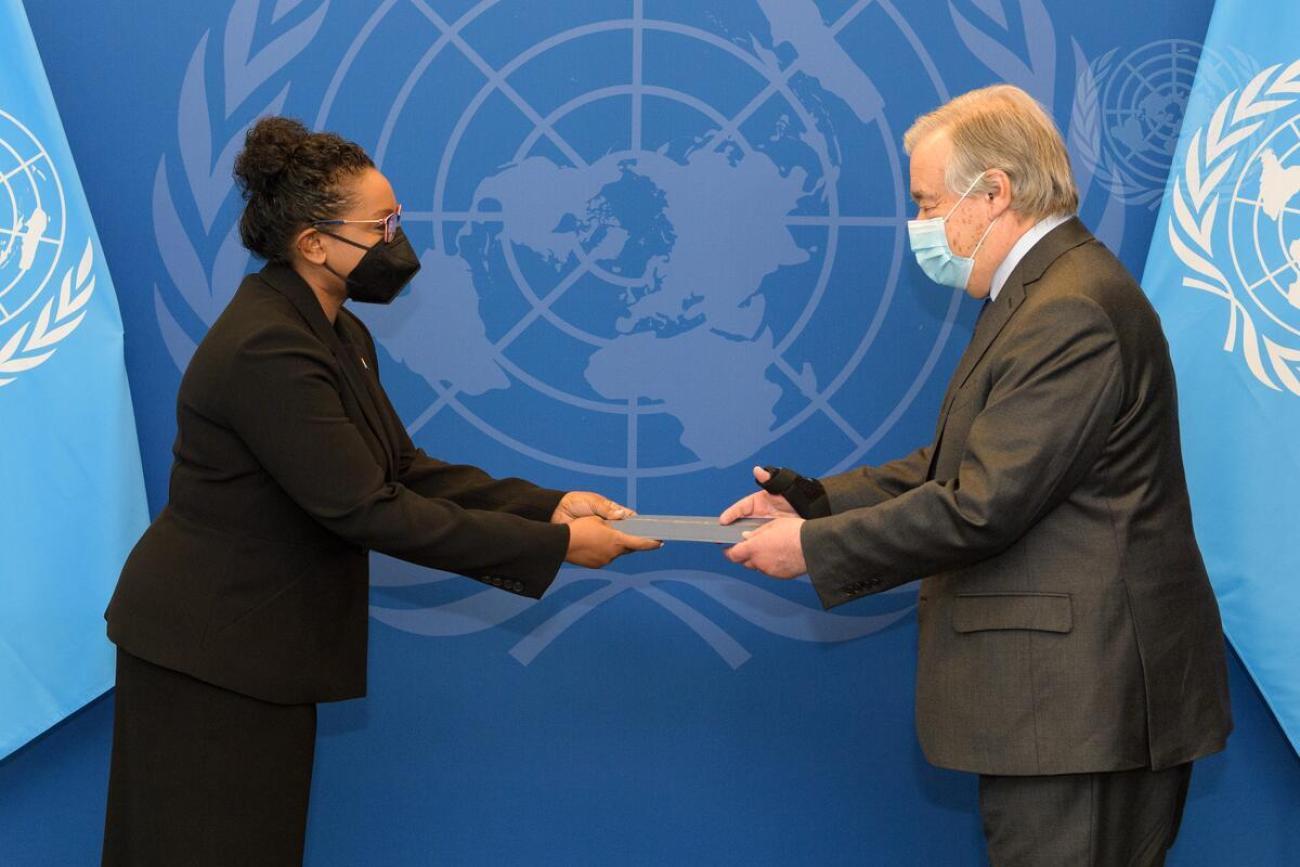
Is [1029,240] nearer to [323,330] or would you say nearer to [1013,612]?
[1013,612]

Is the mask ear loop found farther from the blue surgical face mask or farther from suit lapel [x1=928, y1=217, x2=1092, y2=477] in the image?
suit lapel [x1=928, y1=217, x2=1092, y2=477]

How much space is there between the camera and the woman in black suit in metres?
2.29

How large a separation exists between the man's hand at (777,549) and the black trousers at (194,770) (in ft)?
2.93

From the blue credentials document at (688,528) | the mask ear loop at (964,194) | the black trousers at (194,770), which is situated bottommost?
the black trousers at (194,770)

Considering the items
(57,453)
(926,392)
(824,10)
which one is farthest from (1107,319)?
(57,453)

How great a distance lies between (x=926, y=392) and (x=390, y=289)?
1.32 m

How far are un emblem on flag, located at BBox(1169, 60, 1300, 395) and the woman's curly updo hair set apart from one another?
6.02 feet

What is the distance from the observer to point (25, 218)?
3041 mm

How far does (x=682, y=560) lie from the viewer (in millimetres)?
3264

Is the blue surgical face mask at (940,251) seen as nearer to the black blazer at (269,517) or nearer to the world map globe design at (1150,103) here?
the world map globe design at (1150,103)

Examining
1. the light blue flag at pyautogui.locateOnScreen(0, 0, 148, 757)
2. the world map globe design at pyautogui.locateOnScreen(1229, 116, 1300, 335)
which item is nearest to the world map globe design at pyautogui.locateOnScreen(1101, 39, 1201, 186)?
the world map globe design at pyautogui.locateOnScreen(1229, 116, 1300, 335)

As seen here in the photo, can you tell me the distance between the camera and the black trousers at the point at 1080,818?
2164 millimetres

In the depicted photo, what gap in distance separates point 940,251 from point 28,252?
6.75 feet

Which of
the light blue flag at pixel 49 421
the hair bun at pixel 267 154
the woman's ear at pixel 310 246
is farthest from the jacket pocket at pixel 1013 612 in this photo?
the light blue flag at pixel 49 421
